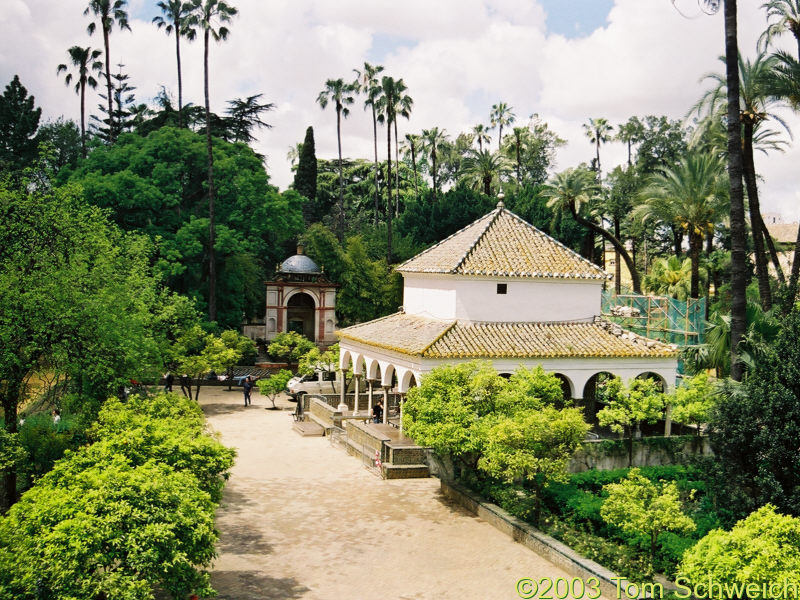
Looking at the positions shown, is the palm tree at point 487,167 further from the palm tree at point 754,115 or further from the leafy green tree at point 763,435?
the leafy green tree at point 763,435

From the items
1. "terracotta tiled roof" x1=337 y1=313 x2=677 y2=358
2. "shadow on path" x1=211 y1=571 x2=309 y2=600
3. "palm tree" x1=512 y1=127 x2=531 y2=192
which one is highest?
"palm tree" x1=512 y1=127 x2=531 y2=192

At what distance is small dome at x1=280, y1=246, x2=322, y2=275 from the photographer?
49.7 metres

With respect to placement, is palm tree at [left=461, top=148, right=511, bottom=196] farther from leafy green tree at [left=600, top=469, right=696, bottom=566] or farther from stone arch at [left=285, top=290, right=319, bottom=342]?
leafy green tree at [left=600, top=469, right=696, bottom=566]

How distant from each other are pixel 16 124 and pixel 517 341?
138 ft

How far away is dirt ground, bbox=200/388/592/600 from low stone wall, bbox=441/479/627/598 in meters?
0.18

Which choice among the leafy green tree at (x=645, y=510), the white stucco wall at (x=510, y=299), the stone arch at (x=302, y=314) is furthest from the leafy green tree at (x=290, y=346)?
the leafy green tree at (x=645, y=510)

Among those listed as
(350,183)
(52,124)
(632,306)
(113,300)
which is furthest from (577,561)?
(350,183)

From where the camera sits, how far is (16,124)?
52.3 m

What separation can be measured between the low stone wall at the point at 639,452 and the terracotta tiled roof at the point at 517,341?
281cm

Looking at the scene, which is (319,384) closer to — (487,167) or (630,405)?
(630,405)

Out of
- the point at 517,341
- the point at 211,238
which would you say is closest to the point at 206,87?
the point at 211,238

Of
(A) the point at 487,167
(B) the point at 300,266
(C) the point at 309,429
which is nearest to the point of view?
(C) the point at 309,429

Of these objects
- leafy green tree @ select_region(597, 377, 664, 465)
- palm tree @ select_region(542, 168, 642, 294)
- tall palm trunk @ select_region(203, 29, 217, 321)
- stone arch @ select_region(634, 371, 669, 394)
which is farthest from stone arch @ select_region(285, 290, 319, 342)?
leafy green tree @ select_region(597, 377, 664, 465)

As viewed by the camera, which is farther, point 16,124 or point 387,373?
point 16,124
